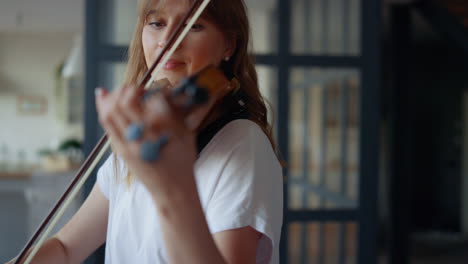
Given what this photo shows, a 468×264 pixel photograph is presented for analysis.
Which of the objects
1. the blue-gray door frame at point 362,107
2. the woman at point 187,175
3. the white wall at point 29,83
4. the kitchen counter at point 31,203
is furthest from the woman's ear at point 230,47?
the white wall at point 29,83

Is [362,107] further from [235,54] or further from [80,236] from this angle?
[80,236]

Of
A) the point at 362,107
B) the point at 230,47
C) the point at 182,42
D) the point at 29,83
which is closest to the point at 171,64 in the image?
the point at 182,42

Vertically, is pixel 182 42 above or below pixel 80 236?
above

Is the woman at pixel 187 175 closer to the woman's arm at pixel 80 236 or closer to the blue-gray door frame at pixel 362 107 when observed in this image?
the woman's arm at pixel 80 236

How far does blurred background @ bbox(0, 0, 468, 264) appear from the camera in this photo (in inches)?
70.4

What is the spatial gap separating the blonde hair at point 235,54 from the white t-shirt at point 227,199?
0.06 meters

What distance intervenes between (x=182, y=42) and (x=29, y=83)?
567cm

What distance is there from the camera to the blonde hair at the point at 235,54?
0.80 m

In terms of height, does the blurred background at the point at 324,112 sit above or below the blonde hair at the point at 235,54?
below

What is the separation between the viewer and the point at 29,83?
5.89 meters

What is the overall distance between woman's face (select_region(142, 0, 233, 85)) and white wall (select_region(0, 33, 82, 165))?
5378 mm

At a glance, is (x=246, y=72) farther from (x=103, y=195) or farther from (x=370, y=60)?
(x=370, y=60)

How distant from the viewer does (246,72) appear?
91cm

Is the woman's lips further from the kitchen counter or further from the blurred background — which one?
the kitchen counter
